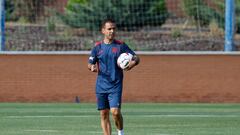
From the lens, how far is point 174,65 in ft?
72.0

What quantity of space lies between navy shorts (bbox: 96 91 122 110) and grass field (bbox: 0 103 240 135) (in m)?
1.36

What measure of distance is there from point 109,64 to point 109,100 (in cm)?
54

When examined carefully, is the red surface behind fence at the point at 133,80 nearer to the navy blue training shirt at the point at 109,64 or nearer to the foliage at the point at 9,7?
the foliage at the point at 9,7

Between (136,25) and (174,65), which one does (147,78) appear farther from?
(136,25)

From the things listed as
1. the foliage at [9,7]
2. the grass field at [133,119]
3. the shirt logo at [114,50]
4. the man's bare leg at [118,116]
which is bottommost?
the grass field at [133,119]

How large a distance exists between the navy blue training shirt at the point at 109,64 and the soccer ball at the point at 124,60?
0.28 feet

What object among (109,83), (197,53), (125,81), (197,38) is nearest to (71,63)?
(125,81)

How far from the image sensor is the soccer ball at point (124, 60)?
12922mm

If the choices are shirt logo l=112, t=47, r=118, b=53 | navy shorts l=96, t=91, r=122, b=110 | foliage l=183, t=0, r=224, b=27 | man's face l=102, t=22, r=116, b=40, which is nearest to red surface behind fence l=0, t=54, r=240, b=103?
foliage l=183, t=0, r=224, b=27

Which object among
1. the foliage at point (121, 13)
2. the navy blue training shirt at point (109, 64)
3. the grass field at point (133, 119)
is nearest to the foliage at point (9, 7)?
the foliage at point (121, 13)

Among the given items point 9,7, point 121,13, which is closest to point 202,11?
point 121,13

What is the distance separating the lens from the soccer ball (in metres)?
12.9

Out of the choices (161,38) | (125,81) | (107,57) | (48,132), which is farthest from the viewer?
(161,38)

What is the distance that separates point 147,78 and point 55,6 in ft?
22.9
